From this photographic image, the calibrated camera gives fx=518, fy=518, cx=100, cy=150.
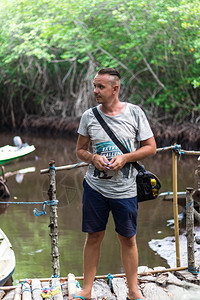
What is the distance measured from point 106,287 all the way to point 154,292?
35 cm

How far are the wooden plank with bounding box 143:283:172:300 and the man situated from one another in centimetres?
41

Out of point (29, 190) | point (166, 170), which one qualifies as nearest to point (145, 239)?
point (29, 190)

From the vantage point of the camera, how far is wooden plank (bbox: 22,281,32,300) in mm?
3492

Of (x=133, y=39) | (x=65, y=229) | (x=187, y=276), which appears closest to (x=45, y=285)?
(x=187, y=276)

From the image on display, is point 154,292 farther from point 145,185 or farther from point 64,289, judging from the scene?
point 145,185

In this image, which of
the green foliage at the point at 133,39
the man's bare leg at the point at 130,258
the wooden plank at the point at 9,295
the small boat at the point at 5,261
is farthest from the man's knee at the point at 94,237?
the green foliage at the point at 133,39

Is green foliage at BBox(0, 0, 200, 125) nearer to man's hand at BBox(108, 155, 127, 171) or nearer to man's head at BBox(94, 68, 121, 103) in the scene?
man's head at BBox(94, 68, 121, 103)

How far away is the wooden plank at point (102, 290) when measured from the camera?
3.56 meters

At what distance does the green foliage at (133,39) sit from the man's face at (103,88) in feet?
30.8

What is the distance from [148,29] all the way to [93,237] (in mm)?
11775

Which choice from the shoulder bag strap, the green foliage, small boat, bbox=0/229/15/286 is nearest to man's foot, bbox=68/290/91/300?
the shoulder bag strap

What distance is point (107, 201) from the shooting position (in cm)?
322

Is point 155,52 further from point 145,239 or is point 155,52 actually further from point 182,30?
point 145,239

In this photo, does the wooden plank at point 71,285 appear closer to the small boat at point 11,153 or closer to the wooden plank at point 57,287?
the wooden plank at point 57,287
